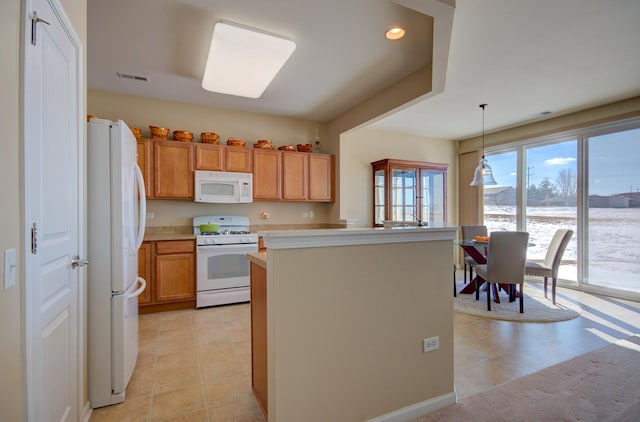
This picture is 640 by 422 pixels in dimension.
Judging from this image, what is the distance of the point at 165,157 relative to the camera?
4.07 metres

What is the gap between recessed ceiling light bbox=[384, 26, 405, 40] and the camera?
2.58m

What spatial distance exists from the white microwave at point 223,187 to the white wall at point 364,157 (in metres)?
1.57

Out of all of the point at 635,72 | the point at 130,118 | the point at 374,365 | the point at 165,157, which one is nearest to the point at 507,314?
the point at 374,365

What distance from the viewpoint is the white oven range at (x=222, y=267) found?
156 inches

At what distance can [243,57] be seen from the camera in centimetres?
277

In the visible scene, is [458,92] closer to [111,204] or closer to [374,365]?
[374,365]

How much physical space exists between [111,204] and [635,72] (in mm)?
5218

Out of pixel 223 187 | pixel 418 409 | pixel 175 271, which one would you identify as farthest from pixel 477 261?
pixel 175 271

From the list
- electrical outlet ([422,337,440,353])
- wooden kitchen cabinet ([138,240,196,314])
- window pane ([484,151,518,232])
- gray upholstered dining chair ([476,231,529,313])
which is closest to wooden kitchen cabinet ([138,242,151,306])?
wooden kitchen cabinet ([138,240,196,314])

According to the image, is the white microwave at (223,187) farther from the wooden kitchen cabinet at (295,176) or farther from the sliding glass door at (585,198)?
the sliding glass door at (585,198)

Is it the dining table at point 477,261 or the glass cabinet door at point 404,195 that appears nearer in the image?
the dining table at point 477,261

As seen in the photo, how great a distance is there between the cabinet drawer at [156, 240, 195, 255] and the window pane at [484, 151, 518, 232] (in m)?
5.39

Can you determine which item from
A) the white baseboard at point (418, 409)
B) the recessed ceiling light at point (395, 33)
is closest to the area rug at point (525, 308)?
the white baseboard at point (418, 409)

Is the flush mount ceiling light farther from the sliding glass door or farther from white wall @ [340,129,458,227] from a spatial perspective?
the sliding glass door
